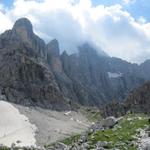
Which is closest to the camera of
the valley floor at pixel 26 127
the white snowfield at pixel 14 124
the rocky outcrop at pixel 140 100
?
the valley floor at pixel 26 127

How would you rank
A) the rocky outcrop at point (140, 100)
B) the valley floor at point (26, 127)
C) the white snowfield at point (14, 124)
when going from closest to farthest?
the valley floor at point (26, 127) → the white snowfield at point (14, 124) → the rocky outcrop at point (140, 100)

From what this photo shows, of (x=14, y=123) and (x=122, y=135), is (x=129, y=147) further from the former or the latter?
(x=14, y=123)

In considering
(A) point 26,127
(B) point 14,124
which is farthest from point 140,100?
(B) point 14,124

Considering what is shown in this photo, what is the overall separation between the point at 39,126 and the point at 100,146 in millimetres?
98033

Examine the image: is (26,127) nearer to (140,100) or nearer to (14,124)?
(14,124)

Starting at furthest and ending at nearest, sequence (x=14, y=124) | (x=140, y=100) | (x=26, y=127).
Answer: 1. (x=140, y=100)
2. (x=14, y=124)
3. (x=26, y=127)

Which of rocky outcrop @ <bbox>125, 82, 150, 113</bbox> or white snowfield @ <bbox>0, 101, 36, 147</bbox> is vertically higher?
rocky outcrop @ <bbox>125, 82, 150, 113</bbox>

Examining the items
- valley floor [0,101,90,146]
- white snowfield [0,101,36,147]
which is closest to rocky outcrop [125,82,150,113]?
valley floor [0,101,90,146]

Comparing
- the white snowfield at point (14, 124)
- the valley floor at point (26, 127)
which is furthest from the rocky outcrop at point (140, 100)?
the white snowfield at point (14, 124)

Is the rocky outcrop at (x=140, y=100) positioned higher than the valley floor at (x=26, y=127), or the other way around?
the rocky outcrop at (x=140, y=100)

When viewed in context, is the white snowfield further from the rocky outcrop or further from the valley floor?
the rocky outcrop

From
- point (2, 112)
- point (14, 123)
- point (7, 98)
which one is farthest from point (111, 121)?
point (7, 98)

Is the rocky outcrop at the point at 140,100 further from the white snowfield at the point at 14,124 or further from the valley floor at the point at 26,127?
the white snowfield at the point at 14,124

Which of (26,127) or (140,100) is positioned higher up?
(140,100)
